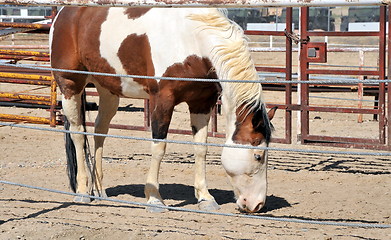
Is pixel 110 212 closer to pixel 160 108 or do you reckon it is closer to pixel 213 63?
pixel 160 108

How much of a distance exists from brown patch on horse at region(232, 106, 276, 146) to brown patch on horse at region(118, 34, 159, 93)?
79cm

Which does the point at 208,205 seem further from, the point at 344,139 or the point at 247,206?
the point at 344,139

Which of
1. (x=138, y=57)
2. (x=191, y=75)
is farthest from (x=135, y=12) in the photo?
(x=191, y=75)

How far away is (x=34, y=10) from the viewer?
111 ft

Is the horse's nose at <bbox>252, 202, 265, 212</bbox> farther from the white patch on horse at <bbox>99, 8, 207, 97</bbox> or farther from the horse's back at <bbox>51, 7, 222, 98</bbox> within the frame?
the white patch on horse at <bbox>99, 8, 207, 97</bbox>

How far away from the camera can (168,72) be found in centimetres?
562

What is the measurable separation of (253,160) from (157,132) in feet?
2.87

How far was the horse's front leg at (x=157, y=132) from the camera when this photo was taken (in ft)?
18.6

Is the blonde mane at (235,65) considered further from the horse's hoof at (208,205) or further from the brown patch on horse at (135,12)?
the horse's hoof at (208,205)

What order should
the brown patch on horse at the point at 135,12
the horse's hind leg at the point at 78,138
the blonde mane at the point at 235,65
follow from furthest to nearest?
1. the horse's hind leg at the point at 78,138
2. the brown patch on horse at the point at 135,12
3. the blonde mane at the point at 235,65

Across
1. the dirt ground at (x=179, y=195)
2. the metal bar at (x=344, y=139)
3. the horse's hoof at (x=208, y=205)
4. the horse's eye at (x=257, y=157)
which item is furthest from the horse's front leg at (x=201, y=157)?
the metal bar at (x=344, y=139)

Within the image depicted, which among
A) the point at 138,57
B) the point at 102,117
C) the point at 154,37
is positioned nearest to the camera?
the point at 154,37

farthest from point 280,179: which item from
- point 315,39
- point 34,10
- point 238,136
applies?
point 34,10

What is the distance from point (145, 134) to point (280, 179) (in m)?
3.04
